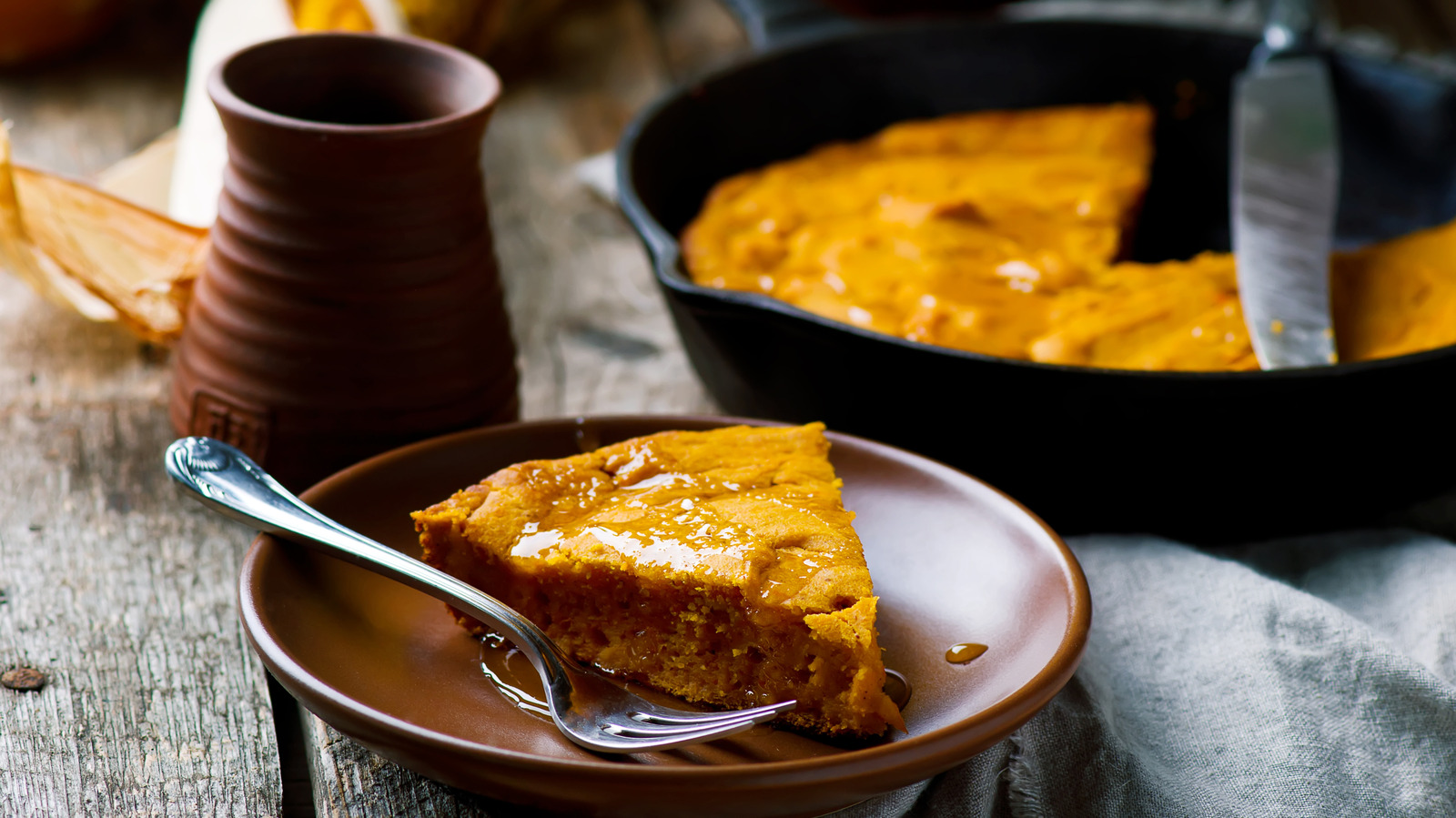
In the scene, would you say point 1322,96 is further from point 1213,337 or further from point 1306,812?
point 1306,812

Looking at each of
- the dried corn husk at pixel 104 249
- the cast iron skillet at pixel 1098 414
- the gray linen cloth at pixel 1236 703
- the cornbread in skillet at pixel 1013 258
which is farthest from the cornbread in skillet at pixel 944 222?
the dried corn husk at pixel 104 249

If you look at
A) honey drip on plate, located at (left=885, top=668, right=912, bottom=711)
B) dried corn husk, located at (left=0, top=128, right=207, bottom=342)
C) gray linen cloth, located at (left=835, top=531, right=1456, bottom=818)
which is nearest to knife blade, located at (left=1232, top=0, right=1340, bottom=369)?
gray linen cloth, located at (left=835, top=531, right=1456, bottom=818)

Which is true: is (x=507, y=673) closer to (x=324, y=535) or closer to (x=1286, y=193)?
(x=324, y=535)

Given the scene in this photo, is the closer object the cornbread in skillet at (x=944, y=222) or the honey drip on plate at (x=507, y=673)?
the honey drip on plate at (x=507, y=673)

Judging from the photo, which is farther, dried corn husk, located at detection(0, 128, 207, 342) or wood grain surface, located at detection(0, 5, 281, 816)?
dried corn husk, located at detection(0, 128, 207, 342)

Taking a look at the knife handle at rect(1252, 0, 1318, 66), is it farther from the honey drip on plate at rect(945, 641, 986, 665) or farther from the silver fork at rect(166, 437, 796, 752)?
the silver fork at rect(166, 437, 796, 752)

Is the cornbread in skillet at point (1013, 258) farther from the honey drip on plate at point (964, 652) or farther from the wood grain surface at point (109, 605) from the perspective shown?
the wood grain surface at point (109, 605)
